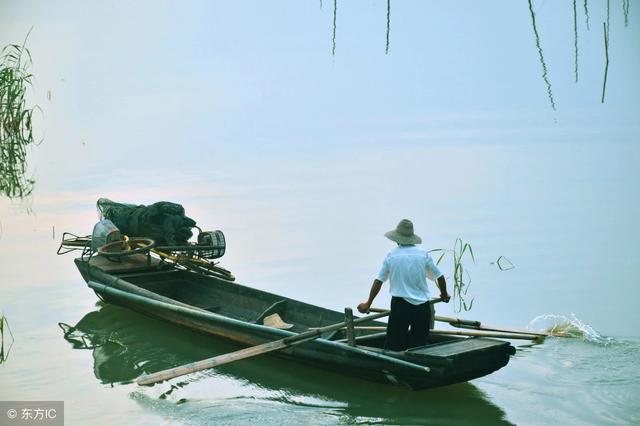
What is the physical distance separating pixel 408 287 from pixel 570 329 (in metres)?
1.77

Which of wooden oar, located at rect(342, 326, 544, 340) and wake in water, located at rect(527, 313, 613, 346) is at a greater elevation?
wooden oar, located at rect(342, 326, 544, 340)

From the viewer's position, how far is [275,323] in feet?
23.6

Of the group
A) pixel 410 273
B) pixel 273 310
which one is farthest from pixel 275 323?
pixel 410 273

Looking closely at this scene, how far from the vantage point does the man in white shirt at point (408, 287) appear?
587cm

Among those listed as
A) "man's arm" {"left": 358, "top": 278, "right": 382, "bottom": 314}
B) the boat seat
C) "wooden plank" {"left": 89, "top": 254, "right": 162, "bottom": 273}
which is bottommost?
the boat seat

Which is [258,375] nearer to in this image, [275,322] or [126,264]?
[275,322]

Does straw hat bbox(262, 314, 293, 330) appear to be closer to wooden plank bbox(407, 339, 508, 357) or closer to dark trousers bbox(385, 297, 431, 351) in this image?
dark trousers bbox(385, 297, 431, 351)

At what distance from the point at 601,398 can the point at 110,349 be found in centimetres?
392

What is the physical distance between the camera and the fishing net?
8.95 metres

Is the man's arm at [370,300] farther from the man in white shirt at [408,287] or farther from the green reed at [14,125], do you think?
the green reed at [14,125]

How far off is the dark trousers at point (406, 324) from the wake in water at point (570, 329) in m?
1.42

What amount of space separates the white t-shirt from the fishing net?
3520 mm

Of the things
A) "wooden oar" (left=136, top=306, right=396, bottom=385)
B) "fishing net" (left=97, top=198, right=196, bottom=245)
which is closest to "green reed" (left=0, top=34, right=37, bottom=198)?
"fishing net" (left=97, top=198, right=196, bottom=245)

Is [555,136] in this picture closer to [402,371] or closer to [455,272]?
[455,272]
